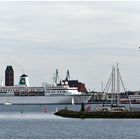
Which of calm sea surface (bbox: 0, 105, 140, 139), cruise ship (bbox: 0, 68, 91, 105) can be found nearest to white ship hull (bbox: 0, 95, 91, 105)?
cruise ship (bbox: 0, 68, 91, 105)

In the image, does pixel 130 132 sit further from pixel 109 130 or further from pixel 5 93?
pixel 5 93

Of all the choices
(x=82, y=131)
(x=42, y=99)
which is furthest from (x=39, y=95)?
(x=82, y=131)

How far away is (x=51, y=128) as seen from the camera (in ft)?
222

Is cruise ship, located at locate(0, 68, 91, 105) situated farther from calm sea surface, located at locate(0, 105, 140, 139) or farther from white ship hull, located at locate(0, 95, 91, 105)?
calm sea surface, located at locate(0, 105, 140, 139)

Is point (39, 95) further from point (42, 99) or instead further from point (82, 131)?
point (82, 131)

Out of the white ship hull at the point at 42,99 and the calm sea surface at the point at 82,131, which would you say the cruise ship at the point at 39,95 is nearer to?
the white ship hull at the point at 42,99

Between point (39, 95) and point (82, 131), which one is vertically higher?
point (39, 95)

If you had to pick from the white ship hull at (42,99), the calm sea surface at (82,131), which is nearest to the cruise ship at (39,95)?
the white ship hull at (42,99)

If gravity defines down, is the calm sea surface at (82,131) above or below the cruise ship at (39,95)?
below

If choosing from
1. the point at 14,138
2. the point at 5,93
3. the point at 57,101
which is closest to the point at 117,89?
the point at 14,138

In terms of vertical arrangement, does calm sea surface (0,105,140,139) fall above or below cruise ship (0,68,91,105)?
below

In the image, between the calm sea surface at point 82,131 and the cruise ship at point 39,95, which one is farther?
the cruise ship at point 39,95

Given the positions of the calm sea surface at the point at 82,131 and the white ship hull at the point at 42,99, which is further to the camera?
the white ship hull at the point at 42,99

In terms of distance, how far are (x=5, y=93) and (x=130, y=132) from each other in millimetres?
133482
